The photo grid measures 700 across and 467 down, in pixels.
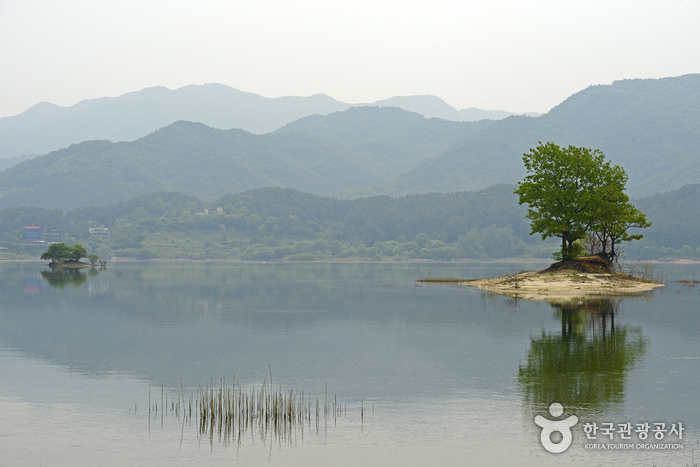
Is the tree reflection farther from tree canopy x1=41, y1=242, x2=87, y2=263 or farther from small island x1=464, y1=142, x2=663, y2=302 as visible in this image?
small island x1=464, y1=142, x2=663, y2=302

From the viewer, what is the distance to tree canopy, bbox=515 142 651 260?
313ft

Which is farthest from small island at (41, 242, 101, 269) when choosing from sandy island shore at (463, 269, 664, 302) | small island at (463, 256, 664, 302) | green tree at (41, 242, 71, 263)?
sandy island shore at (463, 269, 664, 302)

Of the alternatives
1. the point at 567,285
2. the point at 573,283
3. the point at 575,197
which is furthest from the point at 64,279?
the point at 575,197

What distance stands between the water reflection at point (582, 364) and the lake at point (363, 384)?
14 cm

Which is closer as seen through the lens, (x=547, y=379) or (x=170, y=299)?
(x=547, y=379)

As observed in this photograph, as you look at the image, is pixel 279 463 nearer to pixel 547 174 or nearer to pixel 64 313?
pixel 64 313

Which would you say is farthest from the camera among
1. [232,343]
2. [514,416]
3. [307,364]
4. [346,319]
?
[346,319]

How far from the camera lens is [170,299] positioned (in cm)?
8750

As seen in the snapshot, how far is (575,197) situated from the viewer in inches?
3792

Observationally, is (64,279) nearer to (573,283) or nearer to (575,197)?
(573,283)

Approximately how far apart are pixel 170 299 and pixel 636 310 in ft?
179

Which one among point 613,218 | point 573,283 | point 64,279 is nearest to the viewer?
point 573,283

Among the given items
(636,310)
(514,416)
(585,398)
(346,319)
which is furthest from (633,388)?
(636,310)

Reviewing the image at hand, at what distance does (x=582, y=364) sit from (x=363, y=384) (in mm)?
12431
